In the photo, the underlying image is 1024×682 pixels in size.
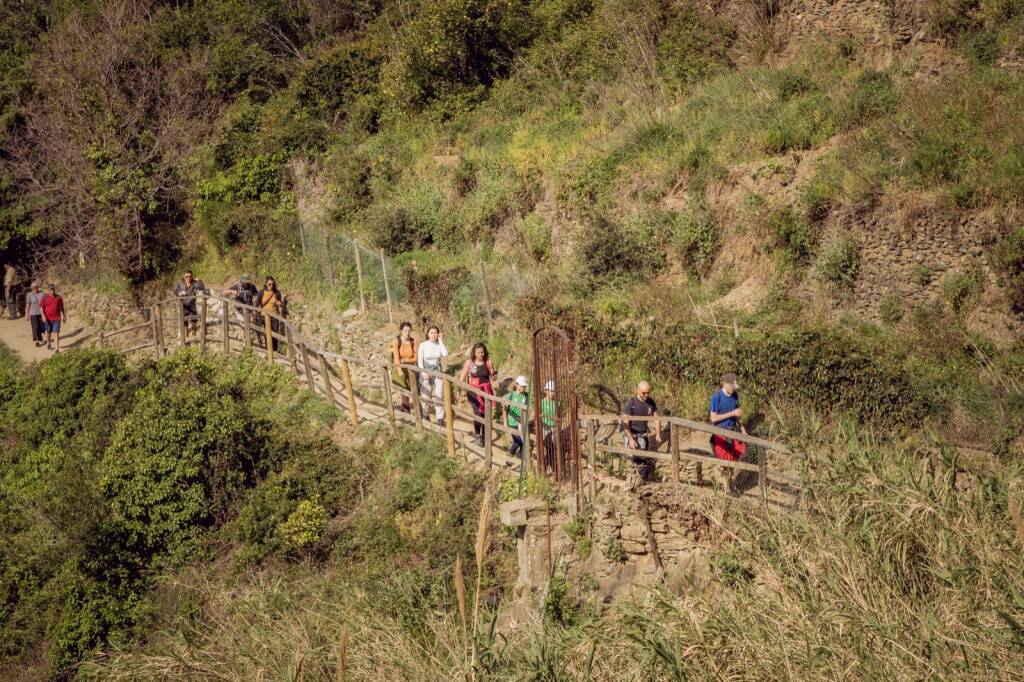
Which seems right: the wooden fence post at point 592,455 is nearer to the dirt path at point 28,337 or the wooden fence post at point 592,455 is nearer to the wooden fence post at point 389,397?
the wooden fence post at point 389,397

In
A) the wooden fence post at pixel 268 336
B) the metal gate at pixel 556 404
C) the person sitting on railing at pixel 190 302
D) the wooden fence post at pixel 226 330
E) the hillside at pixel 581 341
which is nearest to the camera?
the hillside at pixel 581 341

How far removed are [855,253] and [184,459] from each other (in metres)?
9.86

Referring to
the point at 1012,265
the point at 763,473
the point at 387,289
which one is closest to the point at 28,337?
the point at 387,289

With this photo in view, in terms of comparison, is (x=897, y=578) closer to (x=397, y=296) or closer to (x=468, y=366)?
(x=468, y=366)

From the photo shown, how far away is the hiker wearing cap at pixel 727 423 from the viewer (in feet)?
31.5

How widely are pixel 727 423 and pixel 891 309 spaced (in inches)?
148

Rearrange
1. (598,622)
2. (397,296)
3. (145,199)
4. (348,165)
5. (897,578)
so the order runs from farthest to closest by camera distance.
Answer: (145,199)
(348,165)
(397,296)
(598,622)
(897,578)

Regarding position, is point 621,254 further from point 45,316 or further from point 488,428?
point 45,316

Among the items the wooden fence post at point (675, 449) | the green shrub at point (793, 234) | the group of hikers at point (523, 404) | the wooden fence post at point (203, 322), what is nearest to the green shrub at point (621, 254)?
the green shrub at point (793, 234)

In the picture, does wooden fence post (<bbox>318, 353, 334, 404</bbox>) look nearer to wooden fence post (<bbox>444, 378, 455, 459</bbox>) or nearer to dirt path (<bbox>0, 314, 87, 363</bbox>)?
wooden fence post (<bbox>444, 378, 455, 459</bbox>)

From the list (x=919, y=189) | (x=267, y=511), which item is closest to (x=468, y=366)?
(x=267, y=511)

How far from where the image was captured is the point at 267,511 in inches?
514

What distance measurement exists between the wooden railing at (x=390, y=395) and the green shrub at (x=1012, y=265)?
3.84 metres

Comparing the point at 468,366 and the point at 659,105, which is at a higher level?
the point at 659,105
